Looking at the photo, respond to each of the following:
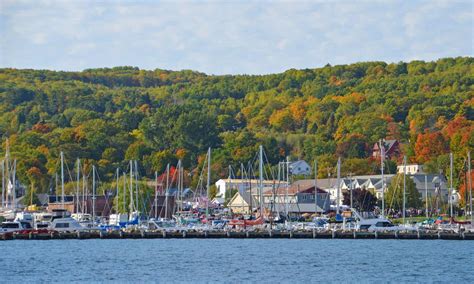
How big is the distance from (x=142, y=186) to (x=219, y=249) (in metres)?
36.1

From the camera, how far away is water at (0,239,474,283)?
54062 mm

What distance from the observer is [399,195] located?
338 ft

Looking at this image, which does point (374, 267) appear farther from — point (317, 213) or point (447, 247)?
point (317, 213)

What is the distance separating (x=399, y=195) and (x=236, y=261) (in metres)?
43.7

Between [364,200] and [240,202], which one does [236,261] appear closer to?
[364,200]

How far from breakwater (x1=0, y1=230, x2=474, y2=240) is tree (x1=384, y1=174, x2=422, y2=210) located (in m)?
22.6

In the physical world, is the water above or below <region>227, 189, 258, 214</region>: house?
below

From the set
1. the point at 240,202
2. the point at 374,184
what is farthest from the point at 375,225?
the point at 374,184

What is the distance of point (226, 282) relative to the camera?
51.2 m

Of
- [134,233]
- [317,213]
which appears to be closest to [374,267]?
[134,233]

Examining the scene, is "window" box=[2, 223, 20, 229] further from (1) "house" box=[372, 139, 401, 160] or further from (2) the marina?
(1) "house" box=[372, 139, 401, 160]

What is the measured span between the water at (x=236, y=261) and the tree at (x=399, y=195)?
2495cm

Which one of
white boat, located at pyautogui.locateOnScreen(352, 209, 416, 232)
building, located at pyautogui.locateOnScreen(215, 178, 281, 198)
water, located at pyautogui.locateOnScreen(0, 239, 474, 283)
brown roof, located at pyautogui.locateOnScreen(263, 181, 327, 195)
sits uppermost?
building, located at pyautogui.locateOnScreen(215, 178, 281, 198)

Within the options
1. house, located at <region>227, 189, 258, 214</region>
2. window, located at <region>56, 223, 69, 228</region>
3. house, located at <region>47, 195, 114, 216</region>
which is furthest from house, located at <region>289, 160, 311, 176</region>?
window, located at <region>56, 223, 69, 228</region>
